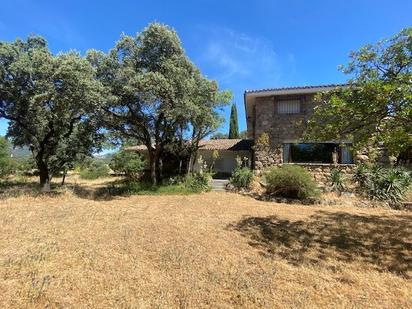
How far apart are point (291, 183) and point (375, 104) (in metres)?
7.35

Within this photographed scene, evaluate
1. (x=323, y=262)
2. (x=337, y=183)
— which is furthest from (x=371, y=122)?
(x=337, y=183)

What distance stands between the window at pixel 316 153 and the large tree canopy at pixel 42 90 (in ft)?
34.8

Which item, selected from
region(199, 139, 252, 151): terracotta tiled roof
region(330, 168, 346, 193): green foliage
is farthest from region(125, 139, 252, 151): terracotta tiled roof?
region(330, 168, 346, 193): green foliage

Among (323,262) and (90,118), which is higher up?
(90,118)

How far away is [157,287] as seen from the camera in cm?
445

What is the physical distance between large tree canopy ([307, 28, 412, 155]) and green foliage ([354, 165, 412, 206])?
20.0 feet

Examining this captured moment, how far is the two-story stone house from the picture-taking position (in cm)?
1612

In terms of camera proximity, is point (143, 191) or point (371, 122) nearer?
point (371, 122)

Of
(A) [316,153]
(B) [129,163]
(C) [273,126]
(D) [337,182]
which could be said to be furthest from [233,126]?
(D) [337,182]

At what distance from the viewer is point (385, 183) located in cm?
1248

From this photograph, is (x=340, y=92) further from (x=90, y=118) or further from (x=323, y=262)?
(x=90, y=118)

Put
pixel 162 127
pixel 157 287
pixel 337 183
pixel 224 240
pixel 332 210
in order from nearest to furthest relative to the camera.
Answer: pixel 157 287
pixel 224 240
pixel 332 210
pixel 337 183
pixel 162 127

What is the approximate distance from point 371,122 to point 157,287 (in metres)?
5.37

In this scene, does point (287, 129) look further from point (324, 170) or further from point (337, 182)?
point (337, 182)
